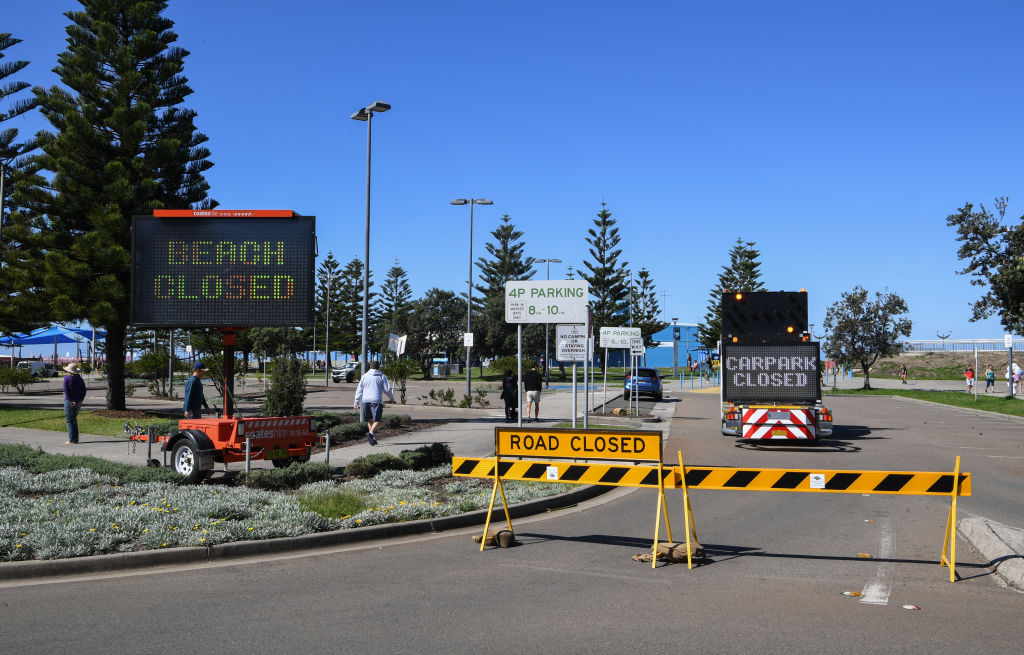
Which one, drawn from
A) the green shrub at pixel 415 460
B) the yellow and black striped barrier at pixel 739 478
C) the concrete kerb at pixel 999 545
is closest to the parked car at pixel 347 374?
the green shrub at pixel 415 460

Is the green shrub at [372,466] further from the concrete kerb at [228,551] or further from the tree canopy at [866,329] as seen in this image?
the tree canopy at [866,329]

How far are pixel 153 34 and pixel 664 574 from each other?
23586 millimetres

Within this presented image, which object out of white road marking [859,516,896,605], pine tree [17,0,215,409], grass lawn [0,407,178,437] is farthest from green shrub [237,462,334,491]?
pine tree [17,0,215,409]

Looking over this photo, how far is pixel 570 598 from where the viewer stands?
5871 mm

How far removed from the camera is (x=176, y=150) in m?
24.0

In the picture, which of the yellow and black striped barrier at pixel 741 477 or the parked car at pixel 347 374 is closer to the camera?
the yellow and black striped barrier at pixel 741 477

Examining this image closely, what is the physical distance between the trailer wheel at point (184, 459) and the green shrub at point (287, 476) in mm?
722

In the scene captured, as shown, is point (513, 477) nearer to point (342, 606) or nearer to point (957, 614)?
point (342, 606)

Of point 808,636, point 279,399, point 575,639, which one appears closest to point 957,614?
point 808,636

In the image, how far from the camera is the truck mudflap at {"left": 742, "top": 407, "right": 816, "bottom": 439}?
1750 cm

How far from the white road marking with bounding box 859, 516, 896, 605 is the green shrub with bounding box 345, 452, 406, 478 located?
21.4 ft

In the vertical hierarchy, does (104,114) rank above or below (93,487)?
above

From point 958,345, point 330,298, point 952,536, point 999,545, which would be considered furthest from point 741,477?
point 958,345

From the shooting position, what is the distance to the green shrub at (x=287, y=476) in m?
10.6
